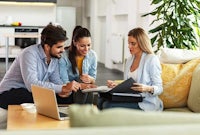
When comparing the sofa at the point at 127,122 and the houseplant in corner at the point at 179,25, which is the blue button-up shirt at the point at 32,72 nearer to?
the houseplant in corner at the point at 179,25

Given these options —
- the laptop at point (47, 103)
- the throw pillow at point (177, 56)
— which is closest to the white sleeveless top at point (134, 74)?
the throw pillow at point (177, 56)

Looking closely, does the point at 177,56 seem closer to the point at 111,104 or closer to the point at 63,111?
the point at 111,104

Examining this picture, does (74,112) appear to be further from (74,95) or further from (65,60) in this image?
(65,60)

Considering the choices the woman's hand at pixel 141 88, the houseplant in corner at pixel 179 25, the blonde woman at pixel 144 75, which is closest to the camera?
the woman's hand at pixel 141 88

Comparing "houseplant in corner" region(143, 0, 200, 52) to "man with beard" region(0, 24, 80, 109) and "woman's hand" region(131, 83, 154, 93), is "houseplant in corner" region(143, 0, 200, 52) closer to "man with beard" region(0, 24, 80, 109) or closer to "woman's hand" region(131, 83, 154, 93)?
"woman's hand" region(131, 83, 154, 93)

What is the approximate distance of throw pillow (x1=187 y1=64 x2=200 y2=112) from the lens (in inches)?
124

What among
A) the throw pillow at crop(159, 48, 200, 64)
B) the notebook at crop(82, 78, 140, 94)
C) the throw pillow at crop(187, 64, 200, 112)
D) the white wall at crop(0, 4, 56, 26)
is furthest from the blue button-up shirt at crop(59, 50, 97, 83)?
the white wall at crop(0, 4, 56, 26)

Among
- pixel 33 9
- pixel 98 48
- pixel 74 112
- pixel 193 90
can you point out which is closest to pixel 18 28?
pixel 33 9

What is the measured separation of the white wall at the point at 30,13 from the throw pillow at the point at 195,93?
947cm

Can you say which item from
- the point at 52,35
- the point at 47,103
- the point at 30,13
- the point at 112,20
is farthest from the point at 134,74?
the point at 30,13

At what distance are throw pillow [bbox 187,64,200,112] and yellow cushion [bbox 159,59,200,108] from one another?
0.07 meters

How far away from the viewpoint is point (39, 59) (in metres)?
3.24

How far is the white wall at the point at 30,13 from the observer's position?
12.0m

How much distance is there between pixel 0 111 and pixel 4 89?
27cm
